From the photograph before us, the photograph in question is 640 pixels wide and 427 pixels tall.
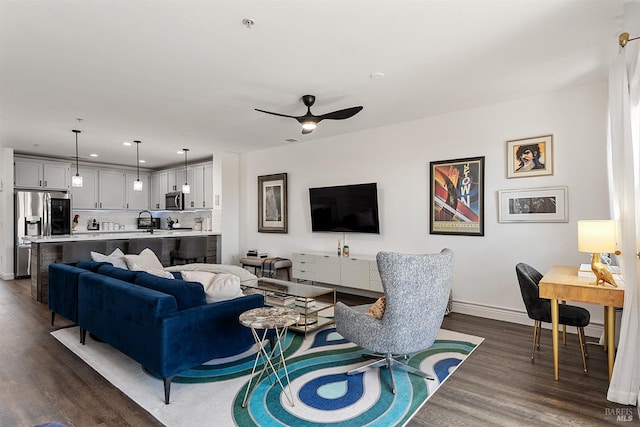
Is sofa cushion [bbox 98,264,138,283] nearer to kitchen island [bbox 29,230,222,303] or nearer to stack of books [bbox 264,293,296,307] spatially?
stack of books [bbox 264,293,296,307]

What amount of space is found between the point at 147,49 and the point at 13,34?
888 millimetres

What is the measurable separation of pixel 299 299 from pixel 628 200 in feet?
9.31

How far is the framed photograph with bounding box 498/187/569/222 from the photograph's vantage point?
3.78m

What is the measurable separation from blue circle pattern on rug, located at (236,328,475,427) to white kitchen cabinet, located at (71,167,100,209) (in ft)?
23.9

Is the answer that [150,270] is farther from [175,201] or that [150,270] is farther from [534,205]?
[175,201]

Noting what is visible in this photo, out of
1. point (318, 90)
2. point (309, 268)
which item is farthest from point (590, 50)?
point (309, 268)

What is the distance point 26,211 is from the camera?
22.2ft

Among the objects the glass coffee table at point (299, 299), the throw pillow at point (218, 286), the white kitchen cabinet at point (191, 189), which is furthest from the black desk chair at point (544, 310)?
the white kitchen cabinet at point (191, 189)

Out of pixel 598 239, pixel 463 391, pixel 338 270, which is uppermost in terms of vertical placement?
pixel 598 239

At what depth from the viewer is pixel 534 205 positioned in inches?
155

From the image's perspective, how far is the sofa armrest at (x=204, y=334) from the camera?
2.38 meters

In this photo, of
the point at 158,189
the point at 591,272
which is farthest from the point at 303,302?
the point at 158,189

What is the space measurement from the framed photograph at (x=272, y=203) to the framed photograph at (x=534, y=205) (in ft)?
12.1

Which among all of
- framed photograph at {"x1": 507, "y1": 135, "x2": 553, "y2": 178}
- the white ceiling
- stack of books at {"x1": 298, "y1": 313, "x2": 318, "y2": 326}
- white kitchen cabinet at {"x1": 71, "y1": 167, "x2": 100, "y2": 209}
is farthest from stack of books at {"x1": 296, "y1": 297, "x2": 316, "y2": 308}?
white kitchen cabinet at {"x1": 71, "y1": 167, "x2": 100, "y2": 209}
